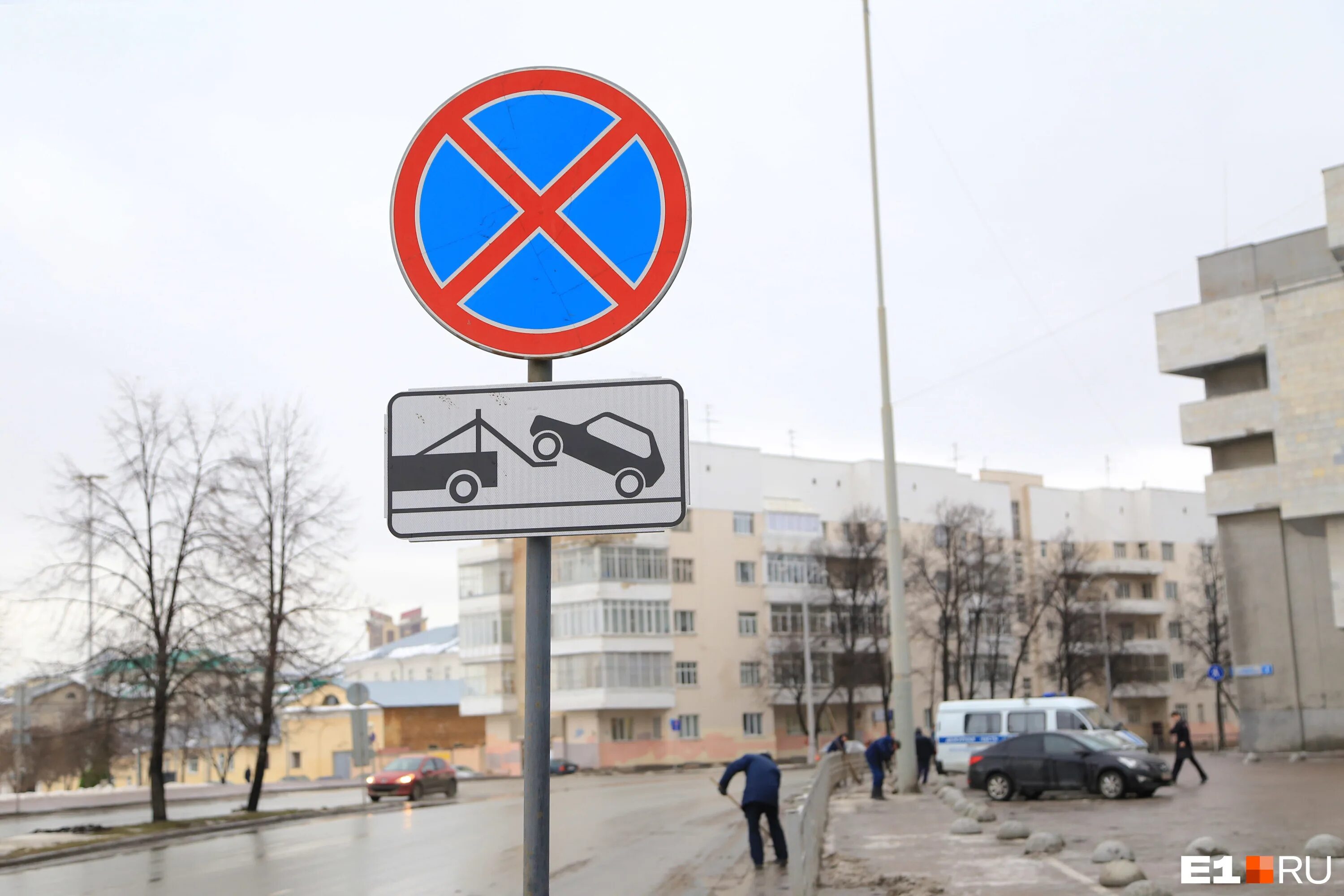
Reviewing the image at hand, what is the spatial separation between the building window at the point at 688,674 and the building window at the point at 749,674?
3.34 meters

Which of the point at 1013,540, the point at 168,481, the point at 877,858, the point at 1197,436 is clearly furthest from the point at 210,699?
the point at 1013,540

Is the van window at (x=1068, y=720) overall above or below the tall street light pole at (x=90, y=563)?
below

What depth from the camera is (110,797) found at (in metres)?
51.8

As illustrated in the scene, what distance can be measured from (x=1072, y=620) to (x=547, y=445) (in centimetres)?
8723

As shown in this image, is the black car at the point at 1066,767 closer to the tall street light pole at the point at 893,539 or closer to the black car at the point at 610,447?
the tall street light pole at the point at 893,539

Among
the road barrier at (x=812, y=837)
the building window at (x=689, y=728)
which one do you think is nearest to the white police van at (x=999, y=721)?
the road barrier at (x=812, y=837)

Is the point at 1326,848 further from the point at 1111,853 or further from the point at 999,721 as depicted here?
the point at 999,721

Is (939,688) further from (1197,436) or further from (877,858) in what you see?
(877,858)

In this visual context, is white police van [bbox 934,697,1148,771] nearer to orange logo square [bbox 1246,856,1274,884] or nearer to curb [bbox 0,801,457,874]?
curb [bbox 0,801,457,874]

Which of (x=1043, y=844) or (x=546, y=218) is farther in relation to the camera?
(x=1043, y=844)

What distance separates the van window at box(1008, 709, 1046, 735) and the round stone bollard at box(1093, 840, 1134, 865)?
2280cm

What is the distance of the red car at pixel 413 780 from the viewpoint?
42.2 m

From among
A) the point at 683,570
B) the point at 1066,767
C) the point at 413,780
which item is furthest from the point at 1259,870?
the point at 683,570

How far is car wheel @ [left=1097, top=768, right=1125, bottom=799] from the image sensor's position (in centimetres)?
2727
